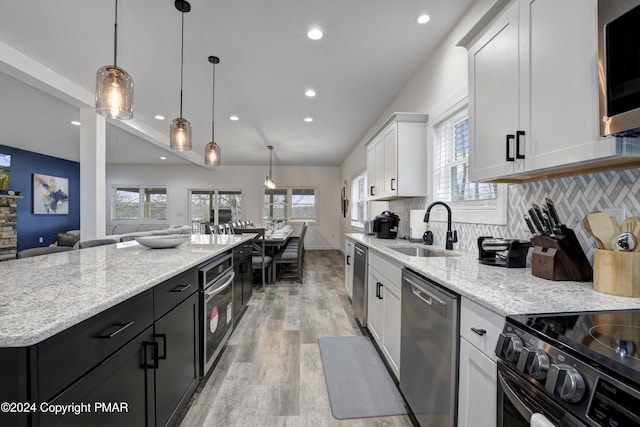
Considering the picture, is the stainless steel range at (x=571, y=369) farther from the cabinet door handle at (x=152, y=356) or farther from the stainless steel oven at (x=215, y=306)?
the stainless steel oven at (x=215, y=306)

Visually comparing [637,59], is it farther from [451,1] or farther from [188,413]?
[188,413]

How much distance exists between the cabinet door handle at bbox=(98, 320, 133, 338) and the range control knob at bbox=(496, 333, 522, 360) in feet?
3.98

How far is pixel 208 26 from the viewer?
2.43 meters

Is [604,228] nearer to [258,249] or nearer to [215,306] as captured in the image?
[215,306]

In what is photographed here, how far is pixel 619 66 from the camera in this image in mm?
849

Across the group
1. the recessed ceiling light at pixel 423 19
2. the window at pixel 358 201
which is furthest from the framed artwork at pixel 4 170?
the recessed ceiling light at pixel 423 19

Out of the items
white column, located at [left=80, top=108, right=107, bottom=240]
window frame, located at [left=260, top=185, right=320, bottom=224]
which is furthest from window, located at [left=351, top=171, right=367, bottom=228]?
white column, located at [left=80, top=108, right=107, bottom=240]

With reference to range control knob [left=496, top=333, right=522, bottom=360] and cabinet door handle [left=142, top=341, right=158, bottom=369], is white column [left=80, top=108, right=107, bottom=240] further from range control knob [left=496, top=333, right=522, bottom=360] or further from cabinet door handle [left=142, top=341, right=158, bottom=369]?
range control knob [left=496, top=333, right=522, bottom=360]

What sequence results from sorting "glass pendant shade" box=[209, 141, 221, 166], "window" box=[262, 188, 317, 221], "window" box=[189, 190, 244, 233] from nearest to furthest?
"glass pendant shade" box=[209, 141, 221, 166] → "window" box=[189, 190, 244, 233] → "window" box=[262, 188, 317, 221]

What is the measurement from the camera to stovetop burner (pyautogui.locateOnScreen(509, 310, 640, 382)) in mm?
563

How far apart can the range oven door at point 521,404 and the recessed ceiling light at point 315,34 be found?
271 cm

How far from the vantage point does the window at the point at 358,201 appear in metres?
6.11

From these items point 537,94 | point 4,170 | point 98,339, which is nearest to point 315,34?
point 537,94

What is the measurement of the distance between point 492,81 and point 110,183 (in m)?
10.9
